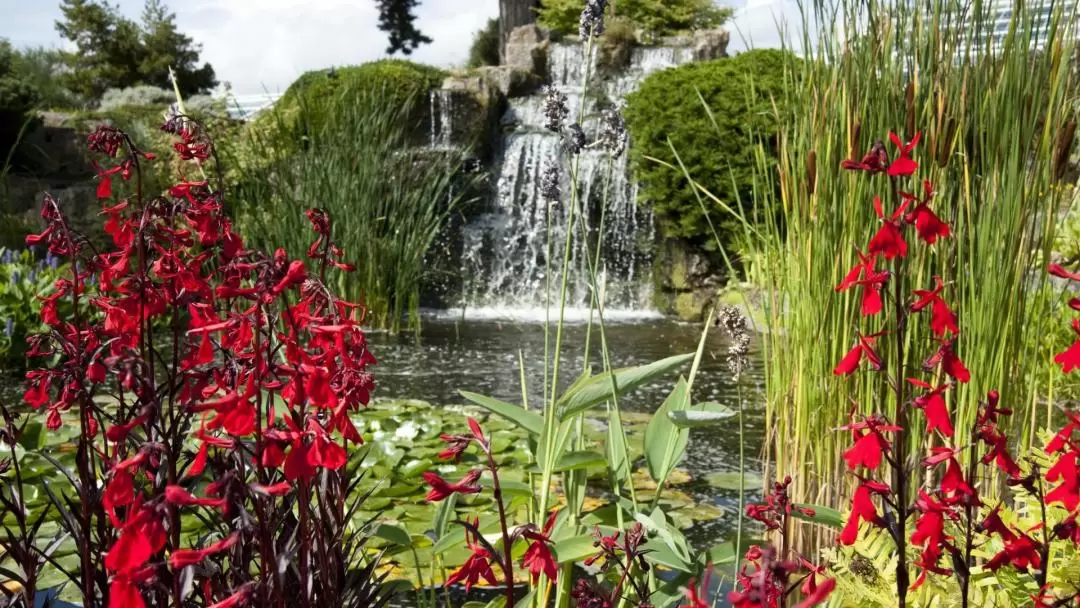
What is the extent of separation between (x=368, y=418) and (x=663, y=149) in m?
5.96

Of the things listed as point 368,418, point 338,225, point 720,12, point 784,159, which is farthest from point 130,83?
point 784,159

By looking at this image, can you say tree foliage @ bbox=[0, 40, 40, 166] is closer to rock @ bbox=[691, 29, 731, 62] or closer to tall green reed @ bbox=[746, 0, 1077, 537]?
rock @ bbox=[691, 29, 731, 62]

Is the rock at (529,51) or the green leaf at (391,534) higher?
the rock at (529,51)

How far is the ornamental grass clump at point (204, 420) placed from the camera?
89 cm

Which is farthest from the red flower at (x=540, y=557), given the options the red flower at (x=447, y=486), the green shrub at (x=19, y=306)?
the green shrub at (x=19, y=306)

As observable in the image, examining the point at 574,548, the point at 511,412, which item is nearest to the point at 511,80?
the point at 511,412

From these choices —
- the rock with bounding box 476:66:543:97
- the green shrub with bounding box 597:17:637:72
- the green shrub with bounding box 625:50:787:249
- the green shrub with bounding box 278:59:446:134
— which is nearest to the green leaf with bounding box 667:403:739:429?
the green shrub with bounding box 625:50:787:249

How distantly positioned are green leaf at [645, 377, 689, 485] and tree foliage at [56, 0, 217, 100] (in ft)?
66.4

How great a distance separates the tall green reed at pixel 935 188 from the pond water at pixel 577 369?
757 millimetres

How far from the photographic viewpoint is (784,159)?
2371mm

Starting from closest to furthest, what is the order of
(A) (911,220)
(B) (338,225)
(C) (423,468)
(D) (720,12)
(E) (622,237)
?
1. (A) (911,220)
2. (C) (423,468)
3. (B) (338,225)
4. (E) (622,237)
5. (D) (720,12)

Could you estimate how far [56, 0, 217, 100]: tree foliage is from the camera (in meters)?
20.5

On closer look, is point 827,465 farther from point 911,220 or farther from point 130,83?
point 130,83

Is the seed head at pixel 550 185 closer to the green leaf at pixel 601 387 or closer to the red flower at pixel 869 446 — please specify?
the green leaf at pixel 601 387
